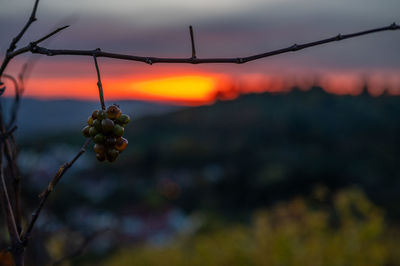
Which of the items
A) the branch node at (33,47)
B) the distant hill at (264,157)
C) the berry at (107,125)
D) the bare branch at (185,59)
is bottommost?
the distant hill at (264,157)

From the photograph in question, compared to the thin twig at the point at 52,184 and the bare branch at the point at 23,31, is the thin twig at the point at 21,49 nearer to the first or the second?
the bare branch at the point at 23,31

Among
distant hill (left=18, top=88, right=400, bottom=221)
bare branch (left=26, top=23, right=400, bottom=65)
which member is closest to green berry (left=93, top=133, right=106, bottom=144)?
bare branch (left=26, top=23, right=400, bottom=65)

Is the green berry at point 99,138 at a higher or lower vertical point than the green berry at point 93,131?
lower

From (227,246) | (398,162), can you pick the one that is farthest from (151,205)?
(227,246)

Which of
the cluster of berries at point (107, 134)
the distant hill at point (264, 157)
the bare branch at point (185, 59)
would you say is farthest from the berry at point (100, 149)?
the distant hill at point (264, 157)

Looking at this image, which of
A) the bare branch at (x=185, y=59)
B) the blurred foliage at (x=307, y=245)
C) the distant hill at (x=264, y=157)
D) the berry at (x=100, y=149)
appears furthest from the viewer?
the distant hill at (x=264, y=157)

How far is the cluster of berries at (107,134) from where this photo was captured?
3.03 feet

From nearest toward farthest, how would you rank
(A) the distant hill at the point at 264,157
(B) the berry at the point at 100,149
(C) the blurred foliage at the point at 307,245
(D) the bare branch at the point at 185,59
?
1. (D) the bare branch at the point at 185,59
2. (B) the berry at the point at 100,149
3. (C) the blurred foliage at the point at 307,245
4. (A) the distant hill at the point at 264,157

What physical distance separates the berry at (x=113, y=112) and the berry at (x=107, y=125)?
0.6 inches

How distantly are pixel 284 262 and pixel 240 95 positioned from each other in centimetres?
1685

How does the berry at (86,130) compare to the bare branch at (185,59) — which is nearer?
the bare branch at (185,59)

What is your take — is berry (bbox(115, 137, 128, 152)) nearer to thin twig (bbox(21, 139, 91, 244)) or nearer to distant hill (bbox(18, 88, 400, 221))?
thin twig (bbox(21, 139, 91, 244))

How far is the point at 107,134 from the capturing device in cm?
94

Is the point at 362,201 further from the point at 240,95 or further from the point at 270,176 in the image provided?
the point at 240,95
